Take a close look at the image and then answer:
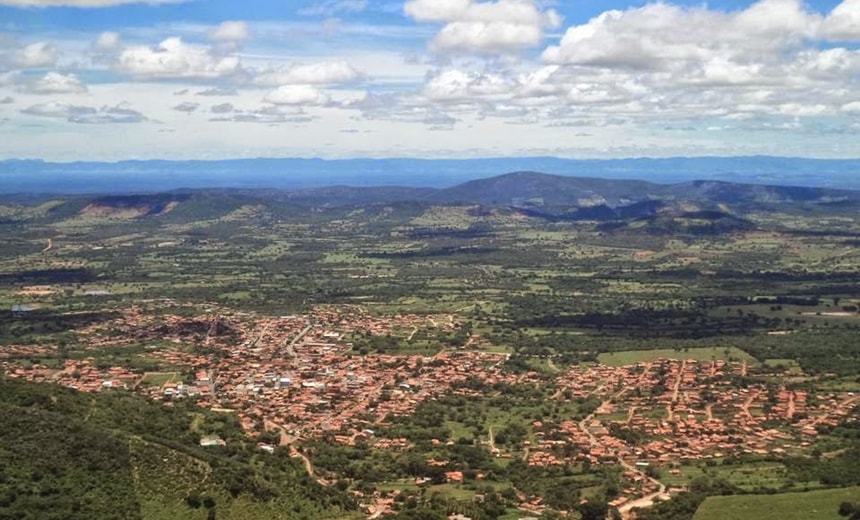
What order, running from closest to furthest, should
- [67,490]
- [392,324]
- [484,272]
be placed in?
[67,490]
[392,324]
[484,272]

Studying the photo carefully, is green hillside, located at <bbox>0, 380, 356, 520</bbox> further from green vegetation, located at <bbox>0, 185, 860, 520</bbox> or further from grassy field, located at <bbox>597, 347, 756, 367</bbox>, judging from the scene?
grassy field, located at <bbox>597, 347, 756, 367</bbox>

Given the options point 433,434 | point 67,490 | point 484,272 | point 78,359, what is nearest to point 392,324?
point 78,359

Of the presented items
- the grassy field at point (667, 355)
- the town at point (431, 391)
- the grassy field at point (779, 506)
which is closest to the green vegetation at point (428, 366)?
the grassy field at point (779, 506)

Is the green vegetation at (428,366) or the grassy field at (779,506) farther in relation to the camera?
the grassy field at (779,506)

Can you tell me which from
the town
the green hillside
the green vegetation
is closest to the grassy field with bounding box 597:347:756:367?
the green vegetation

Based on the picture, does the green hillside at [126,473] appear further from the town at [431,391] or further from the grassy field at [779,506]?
the grassy field at [779,506]

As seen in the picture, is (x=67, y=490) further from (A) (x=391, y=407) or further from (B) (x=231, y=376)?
(B) (x=231, y=376)
